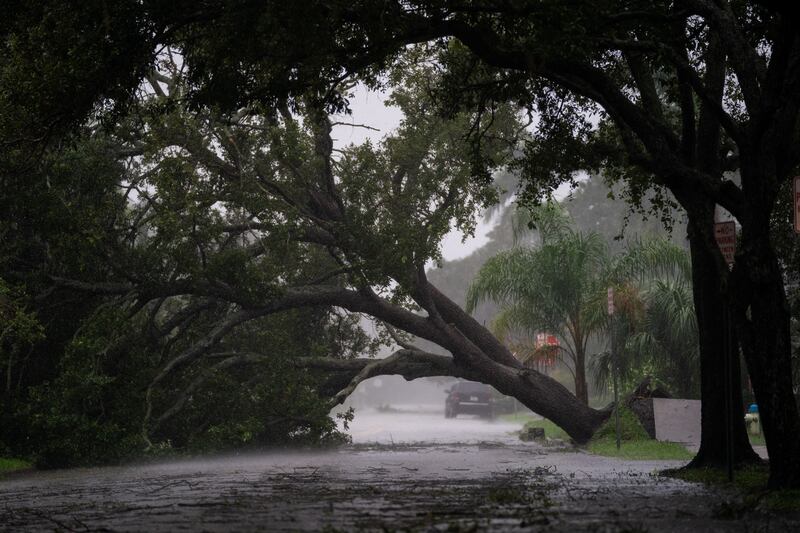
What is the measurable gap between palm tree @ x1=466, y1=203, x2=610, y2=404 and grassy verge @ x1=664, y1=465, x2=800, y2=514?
45.2ft

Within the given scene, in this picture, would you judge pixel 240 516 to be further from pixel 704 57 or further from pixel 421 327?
pixel 421 327

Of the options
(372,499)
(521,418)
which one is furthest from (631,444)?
(521,418)

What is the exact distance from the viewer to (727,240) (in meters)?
11.6

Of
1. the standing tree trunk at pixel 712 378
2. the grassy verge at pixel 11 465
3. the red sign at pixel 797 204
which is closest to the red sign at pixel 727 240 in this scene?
the red sign at pixel 797 204

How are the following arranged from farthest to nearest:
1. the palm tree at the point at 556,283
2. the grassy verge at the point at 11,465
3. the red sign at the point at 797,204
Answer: the palm tree at the point at 556,283, the grassy verge at the point at 11,465, the red sign at the point at 797,204

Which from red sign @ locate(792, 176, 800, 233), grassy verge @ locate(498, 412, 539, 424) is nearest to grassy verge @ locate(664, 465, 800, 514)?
red sign @ locate(792, 176, 800, 233)

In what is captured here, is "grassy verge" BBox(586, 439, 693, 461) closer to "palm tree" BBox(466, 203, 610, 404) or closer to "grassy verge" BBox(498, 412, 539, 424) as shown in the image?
"palm tree" BBox(466, 203, 610, 404)

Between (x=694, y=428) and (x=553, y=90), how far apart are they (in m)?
9.93

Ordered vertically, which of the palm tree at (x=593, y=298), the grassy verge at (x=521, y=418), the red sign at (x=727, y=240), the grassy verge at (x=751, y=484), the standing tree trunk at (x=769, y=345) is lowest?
the grassy verge at (x=751, y=484)

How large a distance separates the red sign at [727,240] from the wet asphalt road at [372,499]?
2698mm

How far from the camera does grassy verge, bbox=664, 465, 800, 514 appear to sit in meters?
8.90

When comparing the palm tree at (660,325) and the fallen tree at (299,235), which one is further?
the palm tree at (660,325)

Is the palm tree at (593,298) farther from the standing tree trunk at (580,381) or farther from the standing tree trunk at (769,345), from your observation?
the standing tree trunk at (769,345)

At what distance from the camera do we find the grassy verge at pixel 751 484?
890 centimetres
